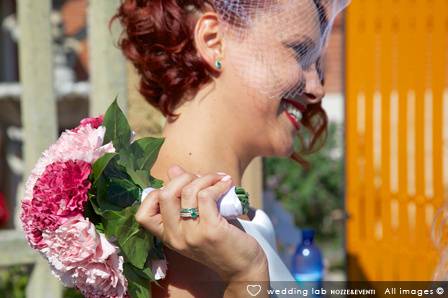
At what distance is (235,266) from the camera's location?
1.35m

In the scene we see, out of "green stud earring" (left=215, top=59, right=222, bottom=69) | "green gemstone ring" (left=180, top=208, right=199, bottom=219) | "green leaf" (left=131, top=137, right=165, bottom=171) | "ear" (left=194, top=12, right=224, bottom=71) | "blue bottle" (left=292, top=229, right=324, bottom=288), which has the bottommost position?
"blue bottle" (left=292, top=229, right=324, bottom=288)

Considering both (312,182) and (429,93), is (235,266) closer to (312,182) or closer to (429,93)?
(429,93)

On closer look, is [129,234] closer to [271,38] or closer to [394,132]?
[271,38]

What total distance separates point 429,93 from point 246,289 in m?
3.75

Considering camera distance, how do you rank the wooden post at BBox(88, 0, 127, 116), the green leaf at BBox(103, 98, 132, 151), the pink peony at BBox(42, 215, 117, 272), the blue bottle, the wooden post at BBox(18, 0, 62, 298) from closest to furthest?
the pink peony at BBox(42, 215, 117, 272) < the green leaf at BBox(103, 98, 132, 151) < the wooden post at BBox(88, 0, 127, 116) < the wooden post at BBox(18, 0, 62, 298) < the blue bottle

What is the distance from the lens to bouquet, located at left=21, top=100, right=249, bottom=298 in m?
1.45

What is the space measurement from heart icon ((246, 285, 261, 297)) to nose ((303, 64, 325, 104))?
62cm

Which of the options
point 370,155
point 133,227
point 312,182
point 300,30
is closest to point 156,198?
point 133,227

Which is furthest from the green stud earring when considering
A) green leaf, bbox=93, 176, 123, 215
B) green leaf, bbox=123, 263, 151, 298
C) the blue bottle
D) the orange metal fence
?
the orange metal fence

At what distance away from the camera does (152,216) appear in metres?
1.39

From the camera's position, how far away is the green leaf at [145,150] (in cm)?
157

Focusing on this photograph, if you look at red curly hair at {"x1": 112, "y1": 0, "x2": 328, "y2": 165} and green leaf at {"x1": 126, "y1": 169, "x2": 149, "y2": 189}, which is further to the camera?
red curly hair at {"x1": 112, "y1": 0, "x2": 328, "y2": 165}

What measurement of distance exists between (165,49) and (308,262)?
1.62 meters

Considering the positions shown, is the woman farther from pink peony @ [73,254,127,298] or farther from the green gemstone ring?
the green gemstone ring
